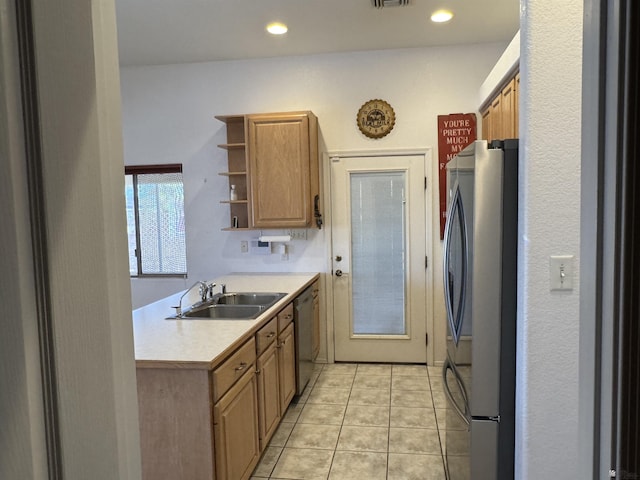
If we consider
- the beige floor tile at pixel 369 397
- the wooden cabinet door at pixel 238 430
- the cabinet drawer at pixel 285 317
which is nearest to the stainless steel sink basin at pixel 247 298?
the cabinet drawer at pixel 285 317

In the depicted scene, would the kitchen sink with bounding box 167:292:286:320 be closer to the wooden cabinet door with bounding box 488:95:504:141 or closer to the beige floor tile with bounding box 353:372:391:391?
the beige floor tile with bounding box 353:372:391:391

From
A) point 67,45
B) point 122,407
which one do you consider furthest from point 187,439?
point 67,45

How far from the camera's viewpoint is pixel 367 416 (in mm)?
3318

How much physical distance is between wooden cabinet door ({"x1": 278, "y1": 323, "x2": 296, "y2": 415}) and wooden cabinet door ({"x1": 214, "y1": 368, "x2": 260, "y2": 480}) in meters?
0.53

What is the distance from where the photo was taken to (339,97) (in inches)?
171

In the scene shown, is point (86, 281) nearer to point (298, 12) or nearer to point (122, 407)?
point (122, 407)

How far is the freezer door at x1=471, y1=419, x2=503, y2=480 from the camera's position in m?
1.83

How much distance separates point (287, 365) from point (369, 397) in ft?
2.86

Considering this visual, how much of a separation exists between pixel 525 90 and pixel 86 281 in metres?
1.64

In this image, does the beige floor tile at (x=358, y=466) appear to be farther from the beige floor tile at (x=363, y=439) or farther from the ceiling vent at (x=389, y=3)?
the ceiling vent at (x=389, y=3)

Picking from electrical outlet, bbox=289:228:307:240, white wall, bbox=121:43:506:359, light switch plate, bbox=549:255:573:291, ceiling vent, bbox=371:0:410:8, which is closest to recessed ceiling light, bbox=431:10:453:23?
ceiling vent, bbox=371:0:410:8

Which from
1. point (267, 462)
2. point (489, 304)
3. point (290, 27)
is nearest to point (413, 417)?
point (267, 462)

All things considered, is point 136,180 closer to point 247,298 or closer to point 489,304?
point 247,298

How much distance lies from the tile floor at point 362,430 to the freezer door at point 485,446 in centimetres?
78
